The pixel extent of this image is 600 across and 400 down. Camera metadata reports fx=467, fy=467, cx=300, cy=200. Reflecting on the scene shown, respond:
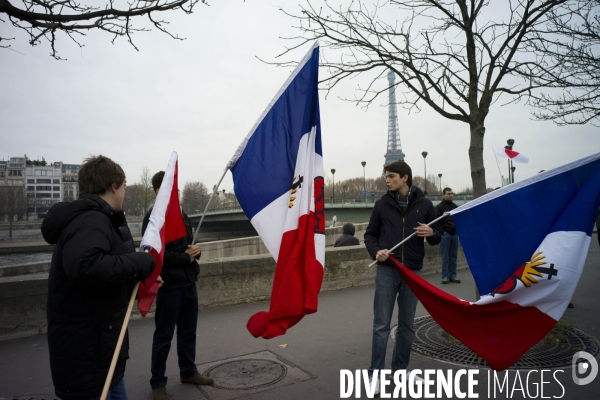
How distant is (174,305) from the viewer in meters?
4.34

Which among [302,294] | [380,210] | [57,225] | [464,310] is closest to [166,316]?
[302,294]

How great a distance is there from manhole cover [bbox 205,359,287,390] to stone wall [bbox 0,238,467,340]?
2.52m

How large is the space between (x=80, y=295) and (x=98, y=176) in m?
0.75

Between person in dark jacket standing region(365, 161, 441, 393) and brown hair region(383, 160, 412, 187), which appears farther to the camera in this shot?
brown hair region(383, 160, 412, 187)

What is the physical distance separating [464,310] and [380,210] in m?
1.27

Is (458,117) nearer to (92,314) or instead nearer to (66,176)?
(92,314)

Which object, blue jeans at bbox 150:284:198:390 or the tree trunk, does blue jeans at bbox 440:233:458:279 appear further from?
blue jeans at bbox 150:284:198:390

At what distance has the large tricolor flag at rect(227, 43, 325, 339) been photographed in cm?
379

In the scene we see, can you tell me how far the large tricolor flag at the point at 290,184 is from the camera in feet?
12.4

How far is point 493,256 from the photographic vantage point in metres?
3.90

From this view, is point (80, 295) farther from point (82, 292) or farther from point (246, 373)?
point (246, 373)

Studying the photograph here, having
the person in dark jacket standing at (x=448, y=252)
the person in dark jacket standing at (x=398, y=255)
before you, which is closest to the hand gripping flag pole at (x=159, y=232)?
the person in dark jacket standing at (x=398, y=255)

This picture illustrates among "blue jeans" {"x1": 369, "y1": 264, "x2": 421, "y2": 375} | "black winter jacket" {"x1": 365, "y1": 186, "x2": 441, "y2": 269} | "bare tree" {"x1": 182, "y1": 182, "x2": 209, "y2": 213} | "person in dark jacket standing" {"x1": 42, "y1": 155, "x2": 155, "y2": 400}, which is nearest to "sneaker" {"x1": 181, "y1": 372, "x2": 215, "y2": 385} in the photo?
"blue jeans" {"x1": 369, "y1": 264, "x2": 421, "y2": 375}

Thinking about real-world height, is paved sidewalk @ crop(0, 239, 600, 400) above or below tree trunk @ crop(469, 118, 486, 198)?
below
